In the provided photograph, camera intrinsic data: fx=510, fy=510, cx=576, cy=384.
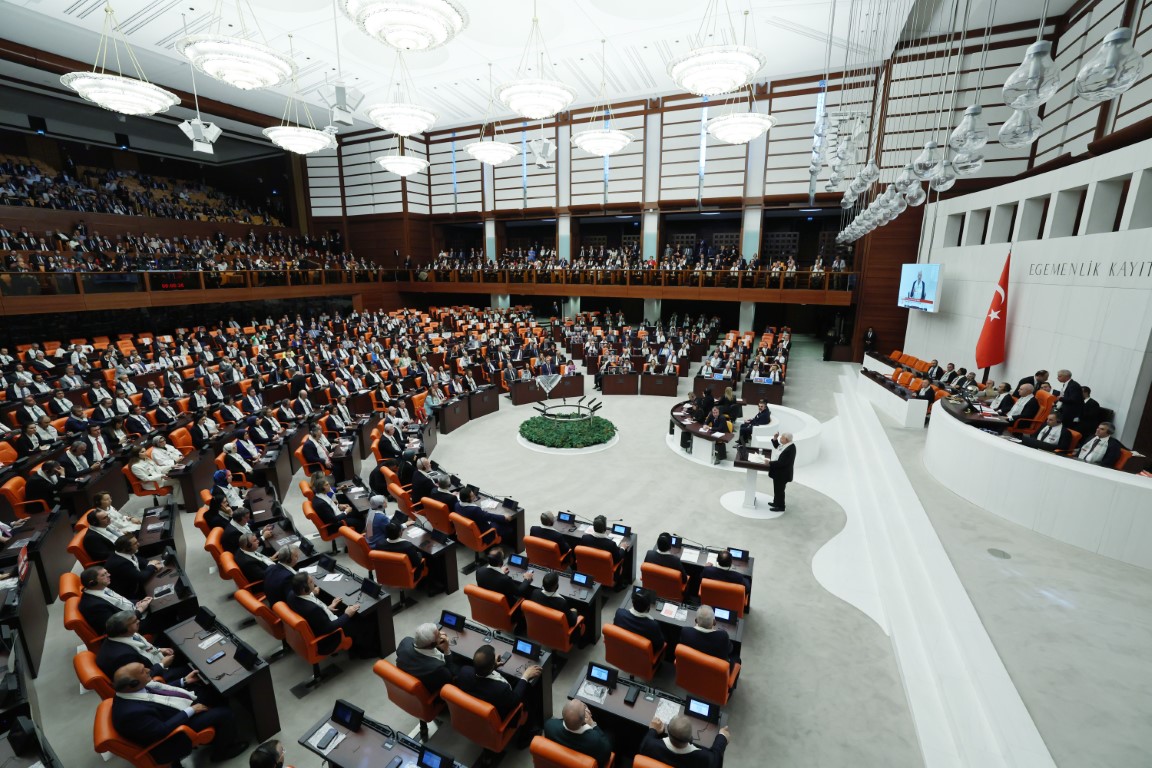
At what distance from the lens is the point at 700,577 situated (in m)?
5.24

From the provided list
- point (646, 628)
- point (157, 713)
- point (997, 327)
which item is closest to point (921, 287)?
point (997, 327)

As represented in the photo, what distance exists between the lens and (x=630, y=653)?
416cm

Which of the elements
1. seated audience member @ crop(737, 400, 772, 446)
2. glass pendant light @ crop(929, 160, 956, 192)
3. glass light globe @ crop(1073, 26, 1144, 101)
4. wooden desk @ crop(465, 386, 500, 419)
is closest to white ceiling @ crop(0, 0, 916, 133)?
glass pendant light @ crop(929, 160, 956, 192)

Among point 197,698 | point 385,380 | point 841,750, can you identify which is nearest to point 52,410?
point 385,380

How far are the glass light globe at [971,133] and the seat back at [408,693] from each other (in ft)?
22.2

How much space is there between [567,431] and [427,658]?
6720 mm

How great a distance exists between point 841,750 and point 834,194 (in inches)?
829

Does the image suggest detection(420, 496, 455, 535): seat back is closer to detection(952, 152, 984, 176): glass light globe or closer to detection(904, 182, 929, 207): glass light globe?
detection(952, 152, 984, 176): glass light globe

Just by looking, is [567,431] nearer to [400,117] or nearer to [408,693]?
[408,693]

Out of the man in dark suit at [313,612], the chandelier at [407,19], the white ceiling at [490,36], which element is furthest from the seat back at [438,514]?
the white ceiling at [490,36]

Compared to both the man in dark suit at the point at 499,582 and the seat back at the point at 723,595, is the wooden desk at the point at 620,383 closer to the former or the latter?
the seat back at the point at 723,595

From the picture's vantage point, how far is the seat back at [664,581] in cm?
500

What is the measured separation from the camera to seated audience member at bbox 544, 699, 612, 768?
10.0ft

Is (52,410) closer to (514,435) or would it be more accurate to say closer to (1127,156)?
(514,435)
